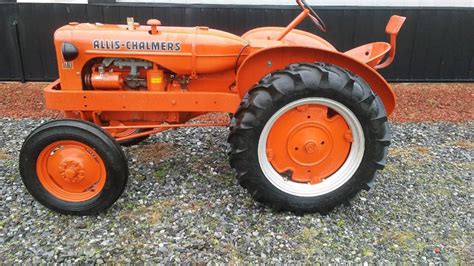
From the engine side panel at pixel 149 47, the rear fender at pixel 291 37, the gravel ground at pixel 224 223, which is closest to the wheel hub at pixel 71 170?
the gravel ground at pixel 224 223

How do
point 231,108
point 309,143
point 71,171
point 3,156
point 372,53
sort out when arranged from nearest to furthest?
point 71,171 → point 309,143 → point 231,108 → point 372,53 → point 3,156

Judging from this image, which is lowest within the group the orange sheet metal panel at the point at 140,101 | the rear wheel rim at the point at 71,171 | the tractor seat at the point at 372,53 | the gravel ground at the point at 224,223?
the gravel ground at the point at 224,223

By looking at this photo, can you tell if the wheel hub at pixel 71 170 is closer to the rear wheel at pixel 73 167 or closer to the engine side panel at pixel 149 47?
the rear wheel at pixel 73 167

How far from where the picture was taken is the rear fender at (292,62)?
299 centimetres

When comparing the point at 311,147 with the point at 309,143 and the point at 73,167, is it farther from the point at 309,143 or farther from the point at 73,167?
the point at 73,167

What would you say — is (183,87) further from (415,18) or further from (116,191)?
(415,18)

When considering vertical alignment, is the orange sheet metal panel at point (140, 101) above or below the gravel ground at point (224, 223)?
above

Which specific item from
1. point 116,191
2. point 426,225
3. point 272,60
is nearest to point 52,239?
point 116,191

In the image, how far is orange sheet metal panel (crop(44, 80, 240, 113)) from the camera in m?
3.03

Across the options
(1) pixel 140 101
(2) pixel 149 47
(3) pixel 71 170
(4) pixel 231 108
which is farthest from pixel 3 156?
(4) pixel 231 108

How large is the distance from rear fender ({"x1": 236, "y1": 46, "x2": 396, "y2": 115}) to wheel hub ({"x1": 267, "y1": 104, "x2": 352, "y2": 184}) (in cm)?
34

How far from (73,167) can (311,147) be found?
5.17 feet

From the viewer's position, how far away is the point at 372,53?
353cm

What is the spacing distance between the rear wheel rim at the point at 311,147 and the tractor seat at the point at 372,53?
601 millimetres
